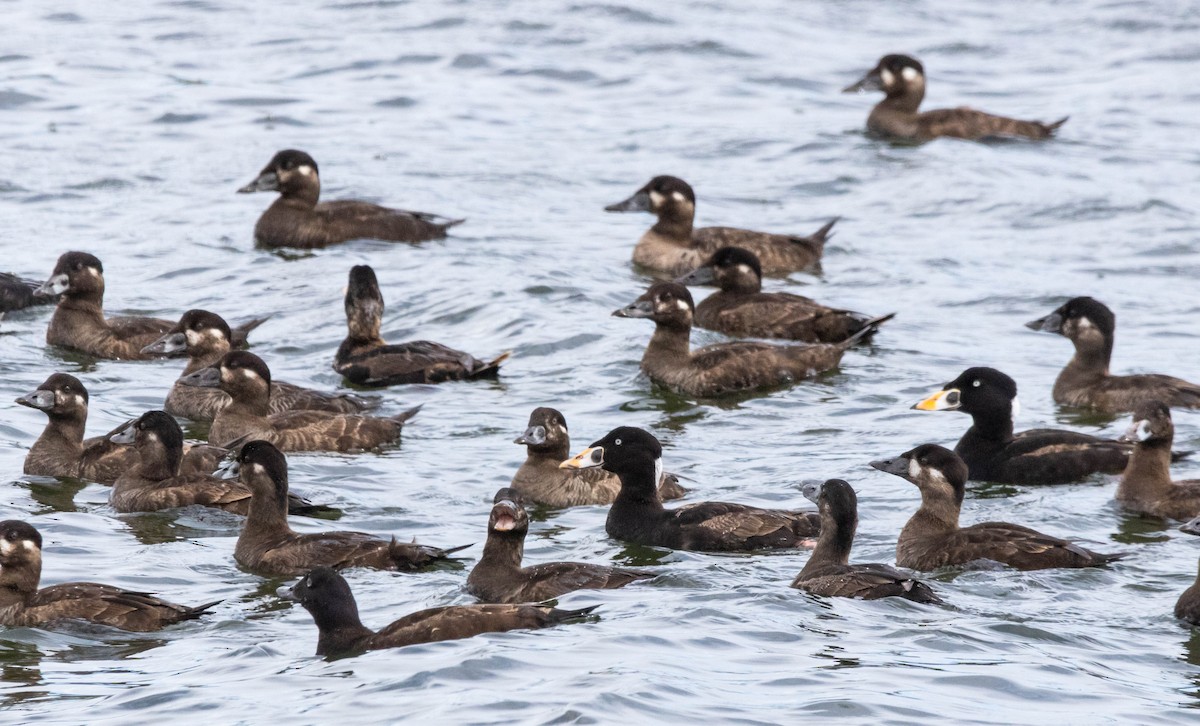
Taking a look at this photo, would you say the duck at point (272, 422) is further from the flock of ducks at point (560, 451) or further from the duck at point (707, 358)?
the duck at point (707, 358)

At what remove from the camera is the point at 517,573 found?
35.0 feet

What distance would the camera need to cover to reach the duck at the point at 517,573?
10539 mm

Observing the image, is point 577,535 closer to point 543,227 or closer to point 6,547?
point 6,547

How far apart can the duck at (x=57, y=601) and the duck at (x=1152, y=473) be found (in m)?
6.15

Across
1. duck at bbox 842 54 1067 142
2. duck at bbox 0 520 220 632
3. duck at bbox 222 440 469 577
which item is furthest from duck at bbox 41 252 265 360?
duck at bbox 842 54 1067 142

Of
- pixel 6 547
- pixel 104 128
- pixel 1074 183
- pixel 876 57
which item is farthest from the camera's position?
pixel 876 57

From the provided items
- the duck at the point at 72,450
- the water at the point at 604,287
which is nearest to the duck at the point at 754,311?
the water at the point at 604,287

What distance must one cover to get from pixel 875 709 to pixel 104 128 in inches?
778

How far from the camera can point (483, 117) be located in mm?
28016

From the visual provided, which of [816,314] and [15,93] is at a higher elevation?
[15,93]

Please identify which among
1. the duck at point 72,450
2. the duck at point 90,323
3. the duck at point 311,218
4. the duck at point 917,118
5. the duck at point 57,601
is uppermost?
the duck at point 917,118

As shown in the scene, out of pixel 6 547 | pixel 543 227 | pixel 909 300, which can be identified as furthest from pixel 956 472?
pixel 543 227

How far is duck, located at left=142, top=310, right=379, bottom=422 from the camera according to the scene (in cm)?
1501

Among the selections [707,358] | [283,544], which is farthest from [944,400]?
[283,544]
